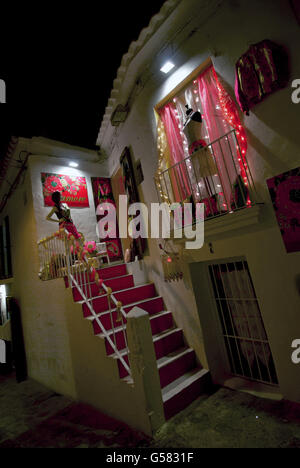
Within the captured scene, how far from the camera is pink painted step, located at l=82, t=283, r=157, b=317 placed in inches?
182

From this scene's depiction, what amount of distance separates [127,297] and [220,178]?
326cm

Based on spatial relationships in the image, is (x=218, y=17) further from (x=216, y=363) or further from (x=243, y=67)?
(x=216, y=363)

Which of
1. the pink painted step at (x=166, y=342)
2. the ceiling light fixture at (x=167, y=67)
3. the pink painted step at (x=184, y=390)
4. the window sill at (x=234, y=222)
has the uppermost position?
the ceiling light fixture at (x=167, y=67)

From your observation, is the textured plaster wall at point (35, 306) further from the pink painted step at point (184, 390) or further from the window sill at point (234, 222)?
the window sill at point (234, 222)

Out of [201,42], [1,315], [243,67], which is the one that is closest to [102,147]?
[201,42]

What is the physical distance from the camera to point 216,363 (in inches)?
167

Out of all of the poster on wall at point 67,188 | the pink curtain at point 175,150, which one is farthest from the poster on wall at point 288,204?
the poster on wall at point 67,188

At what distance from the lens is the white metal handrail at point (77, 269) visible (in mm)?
3844

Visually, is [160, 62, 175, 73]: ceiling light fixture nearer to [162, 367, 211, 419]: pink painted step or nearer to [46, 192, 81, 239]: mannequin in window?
[46, 192, 81, 239]: mannequin in window

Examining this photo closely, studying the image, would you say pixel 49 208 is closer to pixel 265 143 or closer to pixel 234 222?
pixel 234 222

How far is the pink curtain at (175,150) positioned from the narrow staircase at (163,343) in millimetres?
2431

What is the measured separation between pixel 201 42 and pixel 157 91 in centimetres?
124

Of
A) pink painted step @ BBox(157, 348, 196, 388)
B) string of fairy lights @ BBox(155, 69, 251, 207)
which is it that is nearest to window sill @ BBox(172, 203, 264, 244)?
string of fairy lights @ BBox(155, 69, 251, 207)

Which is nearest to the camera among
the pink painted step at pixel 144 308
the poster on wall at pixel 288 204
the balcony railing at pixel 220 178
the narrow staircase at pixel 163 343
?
the poster on wall at pixel 288 204
